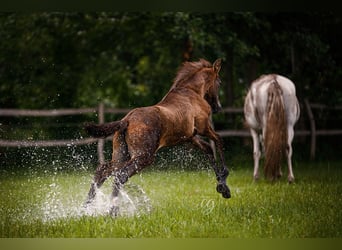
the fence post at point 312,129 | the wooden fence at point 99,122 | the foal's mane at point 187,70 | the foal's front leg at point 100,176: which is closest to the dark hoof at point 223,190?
the wooden fence at point 99,122

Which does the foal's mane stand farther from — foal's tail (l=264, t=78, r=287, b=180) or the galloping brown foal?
foal's tail (l=264, t=78, r=287, b=180)

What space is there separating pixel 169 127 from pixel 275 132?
4.24 feet

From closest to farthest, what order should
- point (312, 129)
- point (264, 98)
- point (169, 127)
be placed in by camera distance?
point (169, 127)
point (264, 98)
point (312, 129)

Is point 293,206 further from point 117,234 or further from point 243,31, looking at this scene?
point 243,31

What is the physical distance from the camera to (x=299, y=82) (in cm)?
538

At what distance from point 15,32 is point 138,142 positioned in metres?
2.90

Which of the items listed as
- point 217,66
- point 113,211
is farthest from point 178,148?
point 113,211

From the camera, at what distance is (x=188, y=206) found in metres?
4.71

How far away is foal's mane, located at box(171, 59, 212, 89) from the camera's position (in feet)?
16.2

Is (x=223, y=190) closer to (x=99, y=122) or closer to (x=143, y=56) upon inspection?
(x=99, y=122)

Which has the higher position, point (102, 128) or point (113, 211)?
point (102, 128)

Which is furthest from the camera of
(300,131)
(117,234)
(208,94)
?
(300,131)

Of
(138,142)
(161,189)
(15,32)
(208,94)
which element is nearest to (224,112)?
(208,94)

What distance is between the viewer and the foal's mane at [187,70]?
16.2 ft
